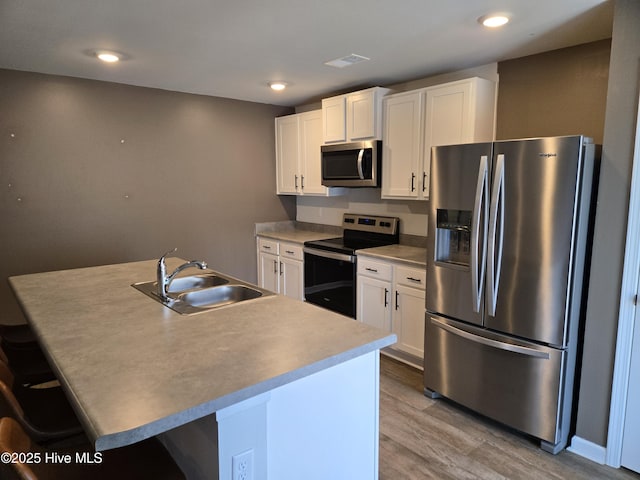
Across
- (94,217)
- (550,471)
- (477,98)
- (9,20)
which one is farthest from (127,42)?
(550,471)

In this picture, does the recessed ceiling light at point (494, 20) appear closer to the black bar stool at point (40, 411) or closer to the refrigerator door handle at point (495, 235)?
the refrigerator door handle at point (495, 235)

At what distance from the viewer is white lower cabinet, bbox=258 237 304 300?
170 inches

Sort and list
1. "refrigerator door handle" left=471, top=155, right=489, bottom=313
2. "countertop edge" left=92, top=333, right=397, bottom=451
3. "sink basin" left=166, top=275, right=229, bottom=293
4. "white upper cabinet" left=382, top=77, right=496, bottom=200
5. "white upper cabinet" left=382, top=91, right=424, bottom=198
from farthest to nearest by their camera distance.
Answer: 1. "white upper cabinet" left=382, top=91, right=424, bottom=198
2. "white upper cabinet" left=382, top=77, right=496, bottom=200
3. "sink basin" left=166, top=275, right=229, bottom=293
4. "refrigerator door handle" left=471, top=155, right=489, bottom=313
5. "countertop edge" left=92, top=333, right=397, bottom=451

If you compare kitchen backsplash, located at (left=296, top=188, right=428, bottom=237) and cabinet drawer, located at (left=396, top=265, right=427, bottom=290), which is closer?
cabinet drawer, located at (left=396, top=265, right=427, bottom=290)

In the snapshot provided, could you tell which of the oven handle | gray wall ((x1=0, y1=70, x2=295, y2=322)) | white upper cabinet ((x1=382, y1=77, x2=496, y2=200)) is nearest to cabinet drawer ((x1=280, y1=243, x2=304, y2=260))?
the oven handle

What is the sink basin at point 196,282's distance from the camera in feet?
8.49

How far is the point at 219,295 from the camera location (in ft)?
7.91

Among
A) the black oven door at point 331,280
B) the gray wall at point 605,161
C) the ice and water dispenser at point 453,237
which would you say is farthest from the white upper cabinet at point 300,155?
the gray wall at point 605,161

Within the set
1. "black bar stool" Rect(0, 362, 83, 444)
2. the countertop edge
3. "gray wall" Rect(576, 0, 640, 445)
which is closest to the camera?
the countertop edge

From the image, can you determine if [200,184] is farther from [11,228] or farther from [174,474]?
[174,474]

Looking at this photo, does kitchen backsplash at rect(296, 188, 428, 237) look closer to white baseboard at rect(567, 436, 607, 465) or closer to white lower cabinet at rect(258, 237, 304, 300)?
white lower cabinet at rect(258, 237, 304, 300)

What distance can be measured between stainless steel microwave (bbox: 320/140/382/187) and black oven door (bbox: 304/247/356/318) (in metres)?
0.71

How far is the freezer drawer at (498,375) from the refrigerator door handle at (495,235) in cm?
24

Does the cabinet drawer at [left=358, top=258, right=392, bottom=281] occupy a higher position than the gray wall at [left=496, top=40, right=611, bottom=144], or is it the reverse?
the gray wall at [left=496, top=40, right=611, bottom=144]
